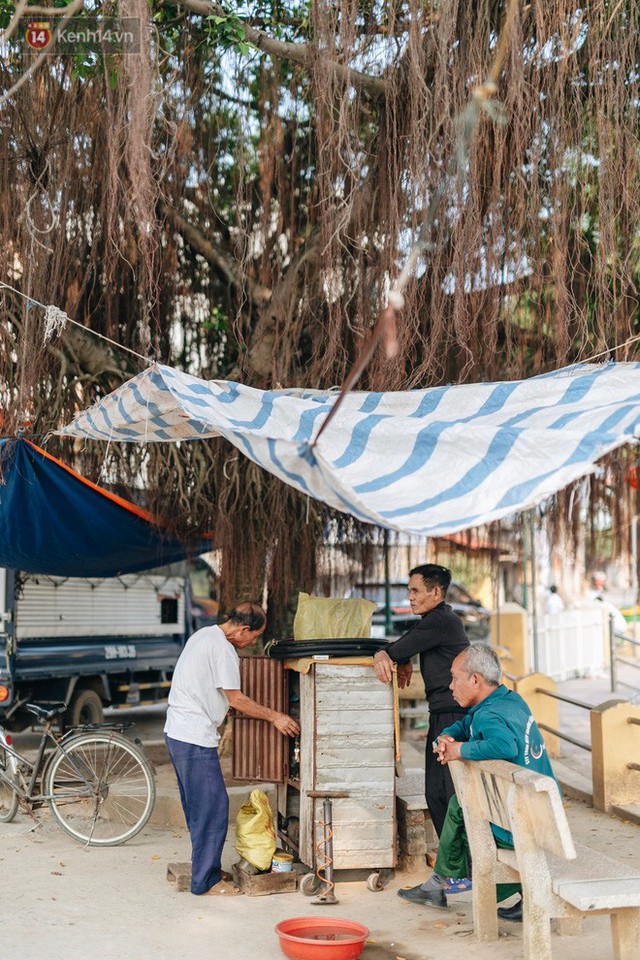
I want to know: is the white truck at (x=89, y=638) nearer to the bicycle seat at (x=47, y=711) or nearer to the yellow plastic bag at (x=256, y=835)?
the bicycle seat at (x=47, y=711)

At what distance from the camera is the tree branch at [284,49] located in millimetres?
6133

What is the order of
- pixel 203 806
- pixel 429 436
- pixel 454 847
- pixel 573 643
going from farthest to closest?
pixel 573 643 < pixel 203 806 < pixel 454 847 < pixel 429 436

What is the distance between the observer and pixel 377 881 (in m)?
5.55

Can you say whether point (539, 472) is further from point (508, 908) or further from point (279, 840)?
point (279, 840)

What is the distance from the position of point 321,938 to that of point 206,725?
1.33 meters

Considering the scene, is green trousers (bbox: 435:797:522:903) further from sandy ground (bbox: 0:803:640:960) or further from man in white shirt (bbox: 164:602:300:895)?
man in white shirt (bbox: 164:602:300:895)

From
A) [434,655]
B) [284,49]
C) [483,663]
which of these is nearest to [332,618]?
[434,655]

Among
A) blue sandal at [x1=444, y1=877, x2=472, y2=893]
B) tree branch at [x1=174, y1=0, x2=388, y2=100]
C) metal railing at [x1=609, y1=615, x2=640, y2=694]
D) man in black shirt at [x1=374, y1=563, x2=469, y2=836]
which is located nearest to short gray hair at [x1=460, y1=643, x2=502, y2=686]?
man in black shirt at [x1=374, y1=563, x2=469, y2=836]

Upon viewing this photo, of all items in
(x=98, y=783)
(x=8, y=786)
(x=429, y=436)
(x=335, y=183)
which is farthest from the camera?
(x=8, y=786)

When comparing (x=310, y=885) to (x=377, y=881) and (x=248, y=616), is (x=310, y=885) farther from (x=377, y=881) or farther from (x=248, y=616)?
(x=248, y=616)

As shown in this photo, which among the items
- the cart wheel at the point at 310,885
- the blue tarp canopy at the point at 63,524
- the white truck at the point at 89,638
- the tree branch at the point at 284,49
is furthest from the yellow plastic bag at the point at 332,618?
the white truck at the point at 89,638

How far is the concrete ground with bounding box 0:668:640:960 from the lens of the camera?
4.60 meters

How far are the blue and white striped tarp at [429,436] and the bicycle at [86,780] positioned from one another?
2.77 m

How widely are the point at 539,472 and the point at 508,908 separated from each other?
2409mm
